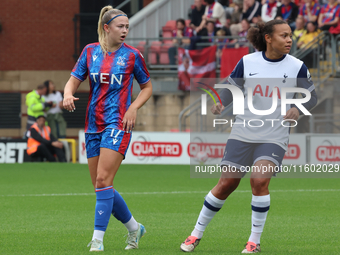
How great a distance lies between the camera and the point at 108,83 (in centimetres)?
562

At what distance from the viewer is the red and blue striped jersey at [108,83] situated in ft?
18.5

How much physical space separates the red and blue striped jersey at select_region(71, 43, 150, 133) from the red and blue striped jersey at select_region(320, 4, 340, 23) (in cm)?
1288

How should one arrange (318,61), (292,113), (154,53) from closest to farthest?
1. (292,113)
2. (318,61)
3. (154,53)

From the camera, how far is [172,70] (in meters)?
19.7

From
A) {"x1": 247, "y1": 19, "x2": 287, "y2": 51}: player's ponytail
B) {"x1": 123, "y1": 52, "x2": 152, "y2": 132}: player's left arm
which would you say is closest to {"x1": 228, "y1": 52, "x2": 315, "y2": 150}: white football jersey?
{"x1": 247, "y1": 19, "x2": 287, "y2": 51}: player's ponytail

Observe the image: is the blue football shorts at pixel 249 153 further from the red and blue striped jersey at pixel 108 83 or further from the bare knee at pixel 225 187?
the red and blue striped jersey at pixel 108 83

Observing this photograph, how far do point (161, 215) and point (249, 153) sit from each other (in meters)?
2.98

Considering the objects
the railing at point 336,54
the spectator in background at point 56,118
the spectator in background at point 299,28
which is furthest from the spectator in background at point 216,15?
the spectator in background at point 56,118

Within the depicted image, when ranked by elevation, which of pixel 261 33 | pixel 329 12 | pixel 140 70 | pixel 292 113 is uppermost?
pixel 329 12

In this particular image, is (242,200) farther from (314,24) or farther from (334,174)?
(314,24)

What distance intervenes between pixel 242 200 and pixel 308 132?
7.01 meters

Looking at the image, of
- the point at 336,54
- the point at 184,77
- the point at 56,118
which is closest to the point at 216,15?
the point at 184,77

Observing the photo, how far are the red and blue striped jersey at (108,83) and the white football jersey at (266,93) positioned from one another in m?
1.01

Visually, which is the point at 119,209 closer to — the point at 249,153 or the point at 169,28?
the point at 249,153
